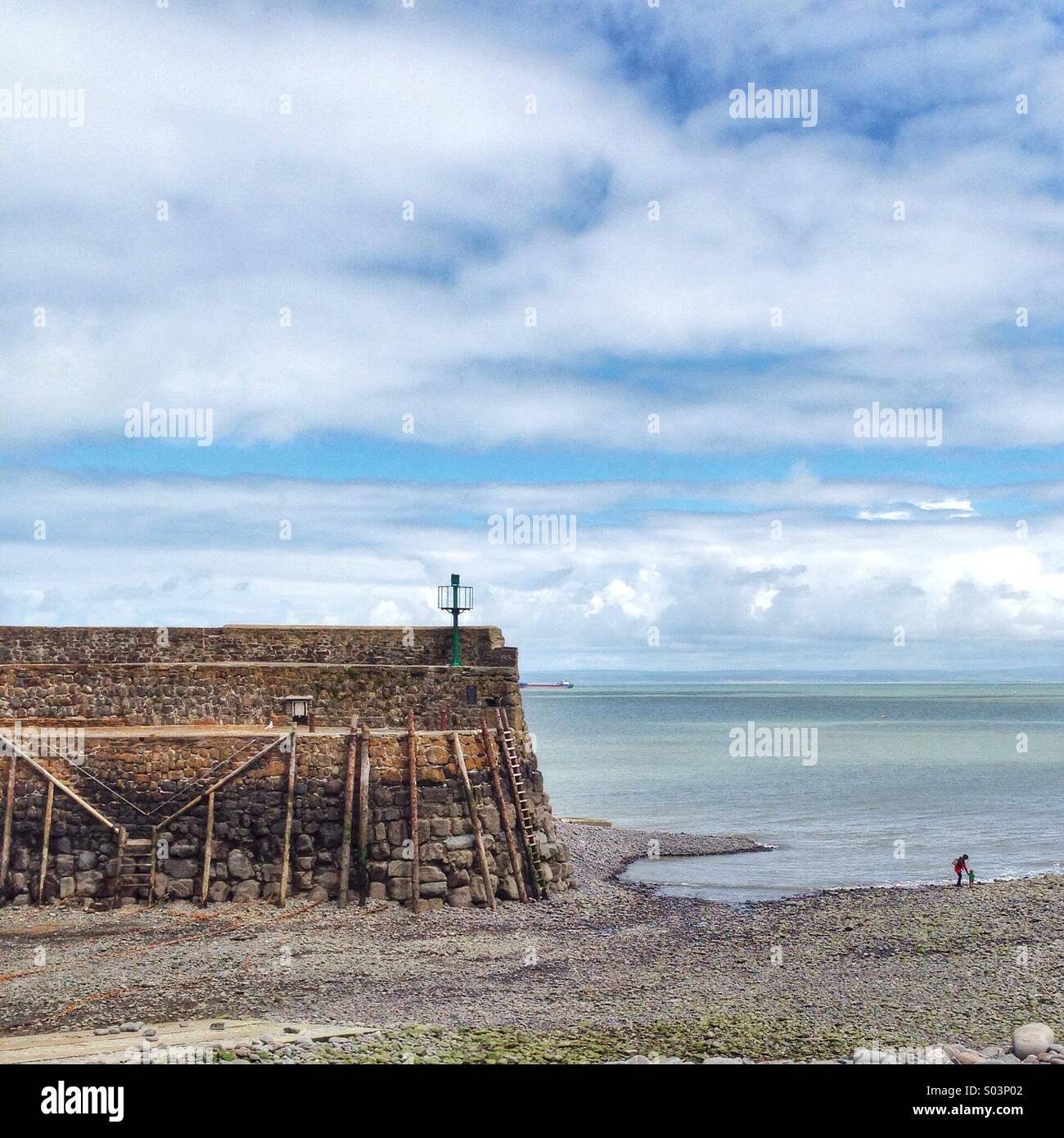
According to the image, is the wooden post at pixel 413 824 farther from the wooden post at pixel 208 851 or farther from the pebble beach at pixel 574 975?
the wooden post at pixel 208 851

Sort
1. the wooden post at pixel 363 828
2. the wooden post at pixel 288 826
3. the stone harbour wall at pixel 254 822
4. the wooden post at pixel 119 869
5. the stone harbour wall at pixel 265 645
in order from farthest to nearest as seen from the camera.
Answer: the stone harbour wall at pixel 265 645 → the wooden post at pixel 363 828 → the stone harbour wall at pixel 254 822 → the wooden post at pixel 288 826 → the wooden post at pixel 119 869

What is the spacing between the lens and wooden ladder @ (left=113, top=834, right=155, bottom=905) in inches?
1031

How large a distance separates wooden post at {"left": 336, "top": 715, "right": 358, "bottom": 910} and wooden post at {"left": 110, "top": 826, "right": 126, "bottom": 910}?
4.90 metres

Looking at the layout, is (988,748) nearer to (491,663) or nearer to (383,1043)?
(491,663)

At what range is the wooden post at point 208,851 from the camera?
26.0 metres

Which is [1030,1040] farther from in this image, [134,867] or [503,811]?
[134,867]

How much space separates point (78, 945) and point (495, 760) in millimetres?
9979

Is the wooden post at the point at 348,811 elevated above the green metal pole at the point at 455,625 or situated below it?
below

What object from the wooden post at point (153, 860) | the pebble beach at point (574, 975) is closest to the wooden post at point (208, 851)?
the wooden post at point (153, 860)

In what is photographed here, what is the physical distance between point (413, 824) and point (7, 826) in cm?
925

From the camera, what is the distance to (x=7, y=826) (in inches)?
1042

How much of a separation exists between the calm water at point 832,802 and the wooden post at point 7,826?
17943 millimetres

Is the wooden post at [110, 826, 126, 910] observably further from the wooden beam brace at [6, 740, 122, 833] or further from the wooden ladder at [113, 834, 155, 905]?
the wooden beam brace at [6, 740, 122, 833]
